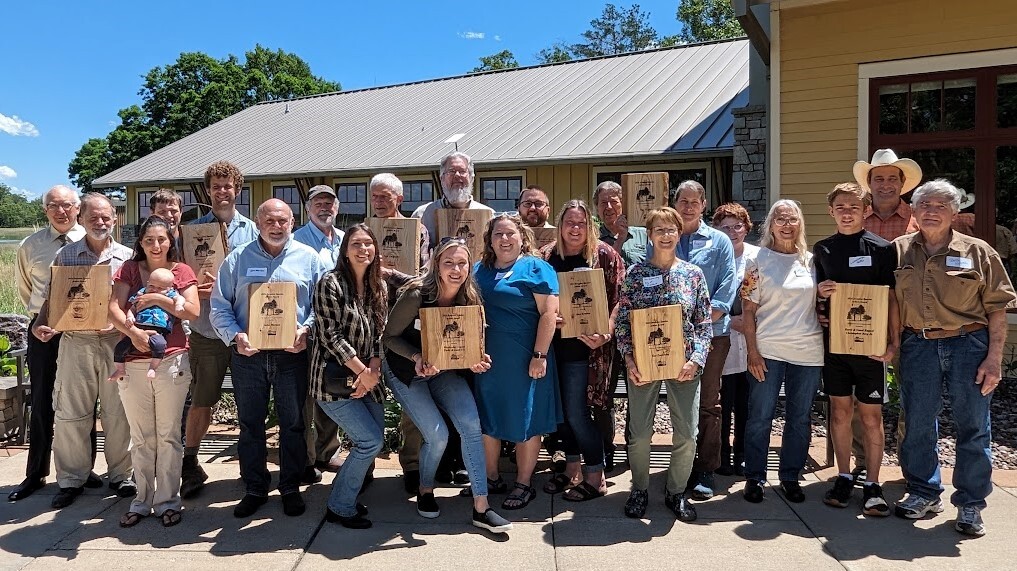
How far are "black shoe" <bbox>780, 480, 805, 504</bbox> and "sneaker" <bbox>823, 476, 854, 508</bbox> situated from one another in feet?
0.49

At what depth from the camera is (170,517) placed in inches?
165

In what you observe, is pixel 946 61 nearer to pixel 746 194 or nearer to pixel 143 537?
pixel 746 194

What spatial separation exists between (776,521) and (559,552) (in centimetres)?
136

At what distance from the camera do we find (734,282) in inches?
177

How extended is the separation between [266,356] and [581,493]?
211 centimetres

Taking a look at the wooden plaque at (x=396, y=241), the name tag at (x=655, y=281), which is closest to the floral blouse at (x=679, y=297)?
the name tag at (x=655, y=281)

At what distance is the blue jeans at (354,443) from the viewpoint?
4.13 m

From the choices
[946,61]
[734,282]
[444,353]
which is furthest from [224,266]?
[946,61]

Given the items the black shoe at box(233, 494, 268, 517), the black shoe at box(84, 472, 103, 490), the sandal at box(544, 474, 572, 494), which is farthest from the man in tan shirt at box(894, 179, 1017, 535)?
the black shoe at box(84, 472, 103, 490)

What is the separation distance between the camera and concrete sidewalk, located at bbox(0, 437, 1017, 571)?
12.2ft

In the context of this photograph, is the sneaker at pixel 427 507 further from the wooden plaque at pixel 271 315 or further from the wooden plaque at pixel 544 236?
the wooden plaque at pixel 544 236

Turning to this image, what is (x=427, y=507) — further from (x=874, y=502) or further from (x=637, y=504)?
(x=874, y=502)

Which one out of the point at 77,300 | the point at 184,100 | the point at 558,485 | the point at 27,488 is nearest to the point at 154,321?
the point at 77,300

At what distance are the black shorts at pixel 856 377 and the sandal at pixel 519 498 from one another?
1963 mm
